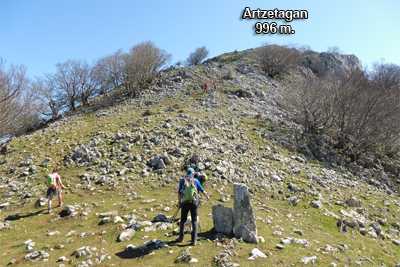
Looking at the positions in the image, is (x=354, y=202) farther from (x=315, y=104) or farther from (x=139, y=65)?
(x=139, y=65)

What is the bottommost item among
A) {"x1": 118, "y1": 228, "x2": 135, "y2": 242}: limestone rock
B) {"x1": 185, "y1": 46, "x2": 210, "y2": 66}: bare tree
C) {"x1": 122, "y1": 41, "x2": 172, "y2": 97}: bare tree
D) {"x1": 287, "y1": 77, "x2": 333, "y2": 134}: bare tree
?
{"x1": 118, "y1": 228, "x2": 135, "y2": 242}: limestone rock

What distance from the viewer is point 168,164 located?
1541 cm

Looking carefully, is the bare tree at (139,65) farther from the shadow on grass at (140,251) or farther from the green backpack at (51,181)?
the shadow on grass at (140,251)

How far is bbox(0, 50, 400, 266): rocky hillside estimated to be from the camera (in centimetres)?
735

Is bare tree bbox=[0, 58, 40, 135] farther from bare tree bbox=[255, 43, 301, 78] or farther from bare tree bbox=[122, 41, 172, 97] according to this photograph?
bare tree bbox=[255, 43, 301, 78]

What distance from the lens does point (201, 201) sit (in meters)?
12.1

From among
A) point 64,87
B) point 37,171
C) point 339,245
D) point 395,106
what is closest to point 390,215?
point 339,245

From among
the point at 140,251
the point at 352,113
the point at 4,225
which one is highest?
the point at 352,113

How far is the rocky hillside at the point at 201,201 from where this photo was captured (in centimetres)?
735

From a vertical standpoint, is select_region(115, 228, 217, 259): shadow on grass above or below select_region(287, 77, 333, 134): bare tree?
below

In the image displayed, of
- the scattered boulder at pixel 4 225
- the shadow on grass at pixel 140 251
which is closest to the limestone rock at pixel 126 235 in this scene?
the shadow on grass at pixel 140 251

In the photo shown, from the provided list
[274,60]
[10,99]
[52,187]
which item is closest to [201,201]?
[52,187]

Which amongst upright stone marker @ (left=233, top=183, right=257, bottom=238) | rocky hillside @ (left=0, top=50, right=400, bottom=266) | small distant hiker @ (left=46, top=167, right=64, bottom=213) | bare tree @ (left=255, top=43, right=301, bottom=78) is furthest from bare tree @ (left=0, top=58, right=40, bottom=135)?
bare tree @ (left=255, top=43, right=301, bottom=78)

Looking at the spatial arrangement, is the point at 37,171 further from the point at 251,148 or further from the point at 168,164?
the point at 251,148
